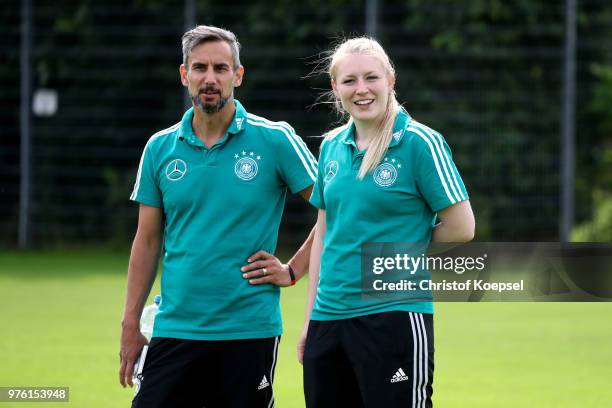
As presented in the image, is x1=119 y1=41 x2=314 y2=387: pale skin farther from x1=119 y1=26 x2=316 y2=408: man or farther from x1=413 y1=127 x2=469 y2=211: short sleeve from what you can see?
x1=413 y1=127 x2=469 y2=211: short sleeve

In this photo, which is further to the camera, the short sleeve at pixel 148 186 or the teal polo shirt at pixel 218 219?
the short sleeve at pixel 148 186

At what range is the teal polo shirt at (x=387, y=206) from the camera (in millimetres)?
3896

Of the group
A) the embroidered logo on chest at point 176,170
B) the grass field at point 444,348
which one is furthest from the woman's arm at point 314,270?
the grass field at point 444,348

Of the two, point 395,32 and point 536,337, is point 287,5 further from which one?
point 536,337

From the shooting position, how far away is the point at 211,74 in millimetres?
4230

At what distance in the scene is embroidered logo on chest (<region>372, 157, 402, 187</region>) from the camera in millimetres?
3905

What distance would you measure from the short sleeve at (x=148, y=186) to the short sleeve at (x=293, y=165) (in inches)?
18.6

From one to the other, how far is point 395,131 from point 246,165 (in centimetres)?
61

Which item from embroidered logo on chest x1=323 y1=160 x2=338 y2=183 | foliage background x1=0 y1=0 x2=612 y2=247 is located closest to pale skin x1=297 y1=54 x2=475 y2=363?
embroidered logo on chest x1=323 y1=160 x2=338 y2=183

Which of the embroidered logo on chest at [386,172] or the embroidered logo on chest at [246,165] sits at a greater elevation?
the embroidered logo on chest at [246,165]

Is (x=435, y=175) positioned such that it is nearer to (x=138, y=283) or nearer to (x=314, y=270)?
(x=314, y=270)

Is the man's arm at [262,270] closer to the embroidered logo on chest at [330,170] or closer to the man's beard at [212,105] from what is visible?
the embroidered logo on chest at [330,170]

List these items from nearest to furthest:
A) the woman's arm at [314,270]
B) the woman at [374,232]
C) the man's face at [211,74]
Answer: the woman at [374,232]
the woman's arm at [314,270]
the man's face at [211,74]

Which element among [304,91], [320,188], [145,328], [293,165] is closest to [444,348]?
[145,328]
